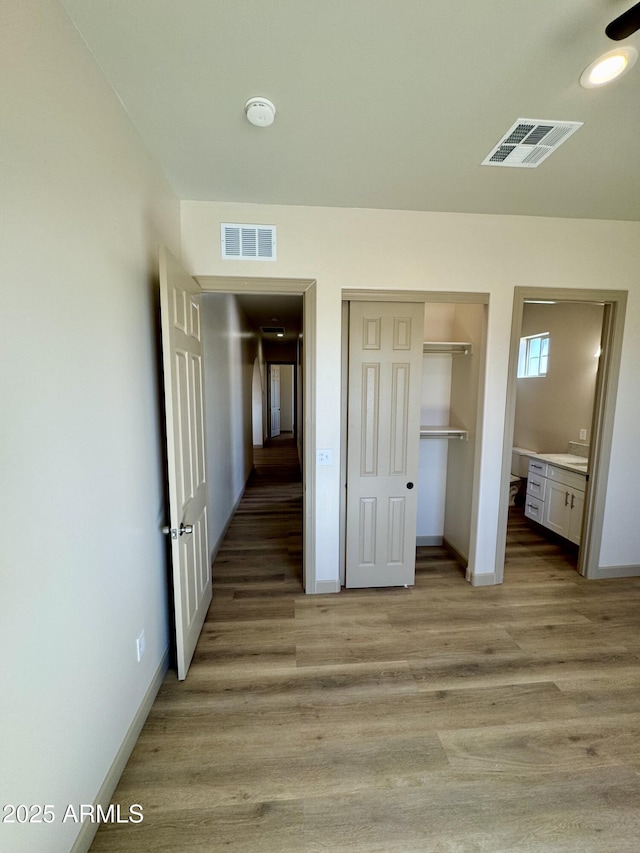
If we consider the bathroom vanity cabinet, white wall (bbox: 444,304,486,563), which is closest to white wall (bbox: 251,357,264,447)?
white wall (bbox: 444,304,486,563)

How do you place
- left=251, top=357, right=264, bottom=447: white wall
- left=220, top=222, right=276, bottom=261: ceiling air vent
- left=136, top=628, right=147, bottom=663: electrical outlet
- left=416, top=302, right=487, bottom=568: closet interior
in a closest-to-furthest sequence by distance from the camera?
1. left=136, top=628, right=147, bottom=663: electrical outlet
2. left=220, top=222, right=276, bottom=261: ceiling air vent
3. left=416, top=302, right=487, bottom=568: closet interior
4. left=251, top=357, right=264, bottom=447: white wall

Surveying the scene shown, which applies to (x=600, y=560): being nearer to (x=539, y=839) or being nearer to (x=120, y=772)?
(x=539, y=839)

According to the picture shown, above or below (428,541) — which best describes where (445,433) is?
above

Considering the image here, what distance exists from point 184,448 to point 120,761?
138cm

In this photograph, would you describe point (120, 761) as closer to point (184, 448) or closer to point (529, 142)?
point (184, 448)

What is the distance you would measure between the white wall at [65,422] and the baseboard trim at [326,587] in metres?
1.36

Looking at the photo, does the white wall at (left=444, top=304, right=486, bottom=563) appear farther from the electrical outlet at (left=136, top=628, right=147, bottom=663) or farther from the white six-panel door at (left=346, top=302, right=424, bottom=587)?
the electrical outlet at (left=136, top=628, right=147, bottom=663)

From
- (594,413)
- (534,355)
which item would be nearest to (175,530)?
(594,413)

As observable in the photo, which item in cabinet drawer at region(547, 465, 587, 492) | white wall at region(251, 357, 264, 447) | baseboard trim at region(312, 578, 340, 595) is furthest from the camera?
white wall at region(251, 357, 264, 447)

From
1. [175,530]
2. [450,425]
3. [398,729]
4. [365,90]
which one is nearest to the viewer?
[365,90]

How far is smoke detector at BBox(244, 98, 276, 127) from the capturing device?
4.99 feet

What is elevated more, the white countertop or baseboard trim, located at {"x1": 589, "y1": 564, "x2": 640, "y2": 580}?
the white countertop

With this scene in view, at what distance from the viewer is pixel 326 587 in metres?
2.77

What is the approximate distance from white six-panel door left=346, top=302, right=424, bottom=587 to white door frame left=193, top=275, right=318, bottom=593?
0.30 metres
